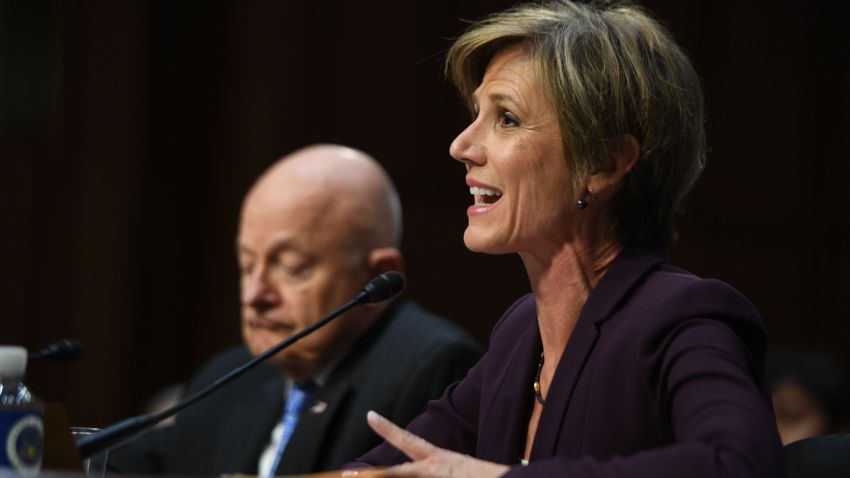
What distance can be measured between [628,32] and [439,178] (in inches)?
135

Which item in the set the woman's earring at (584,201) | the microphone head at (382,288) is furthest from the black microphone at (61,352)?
the woman's earring at (584,201)

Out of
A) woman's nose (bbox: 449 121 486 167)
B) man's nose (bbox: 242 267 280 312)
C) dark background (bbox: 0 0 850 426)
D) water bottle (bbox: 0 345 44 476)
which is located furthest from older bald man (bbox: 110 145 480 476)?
dark background (bbox: 0 0 850 426)

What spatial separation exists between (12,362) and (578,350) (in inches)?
30.4

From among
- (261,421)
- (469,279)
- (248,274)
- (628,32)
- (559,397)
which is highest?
(628,32)

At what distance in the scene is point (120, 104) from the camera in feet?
16.5

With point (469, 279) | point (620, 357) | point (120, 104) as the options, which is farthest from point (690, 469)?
point (120, 104)

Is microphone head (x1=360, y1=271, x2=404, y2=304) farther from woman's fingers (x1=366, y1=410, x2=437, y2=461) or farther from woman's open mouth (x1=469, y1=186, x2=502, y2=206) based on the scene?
woman's fingers (x1=366, y1=410, x2=437, y2=461)

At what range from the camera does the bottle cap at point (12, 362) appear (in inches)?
65.6

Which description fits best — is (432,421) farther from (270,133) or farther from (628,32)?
(270,133)

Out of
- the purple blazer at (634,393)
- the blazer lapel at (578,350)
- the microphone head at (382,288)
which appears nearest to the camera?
the purple blazer at (634,393)

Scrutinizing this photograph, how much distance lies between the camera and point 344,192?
2.93 m

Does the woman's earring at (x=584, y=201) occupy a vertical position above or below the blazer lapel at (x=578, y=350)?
above

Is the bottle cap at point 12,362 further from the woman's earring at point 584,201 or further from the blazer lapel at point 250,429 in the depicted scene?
the blazer lapel at point 250,429

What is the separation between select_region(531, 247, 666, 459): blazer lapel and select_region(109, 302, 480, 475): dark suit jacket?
83cm
